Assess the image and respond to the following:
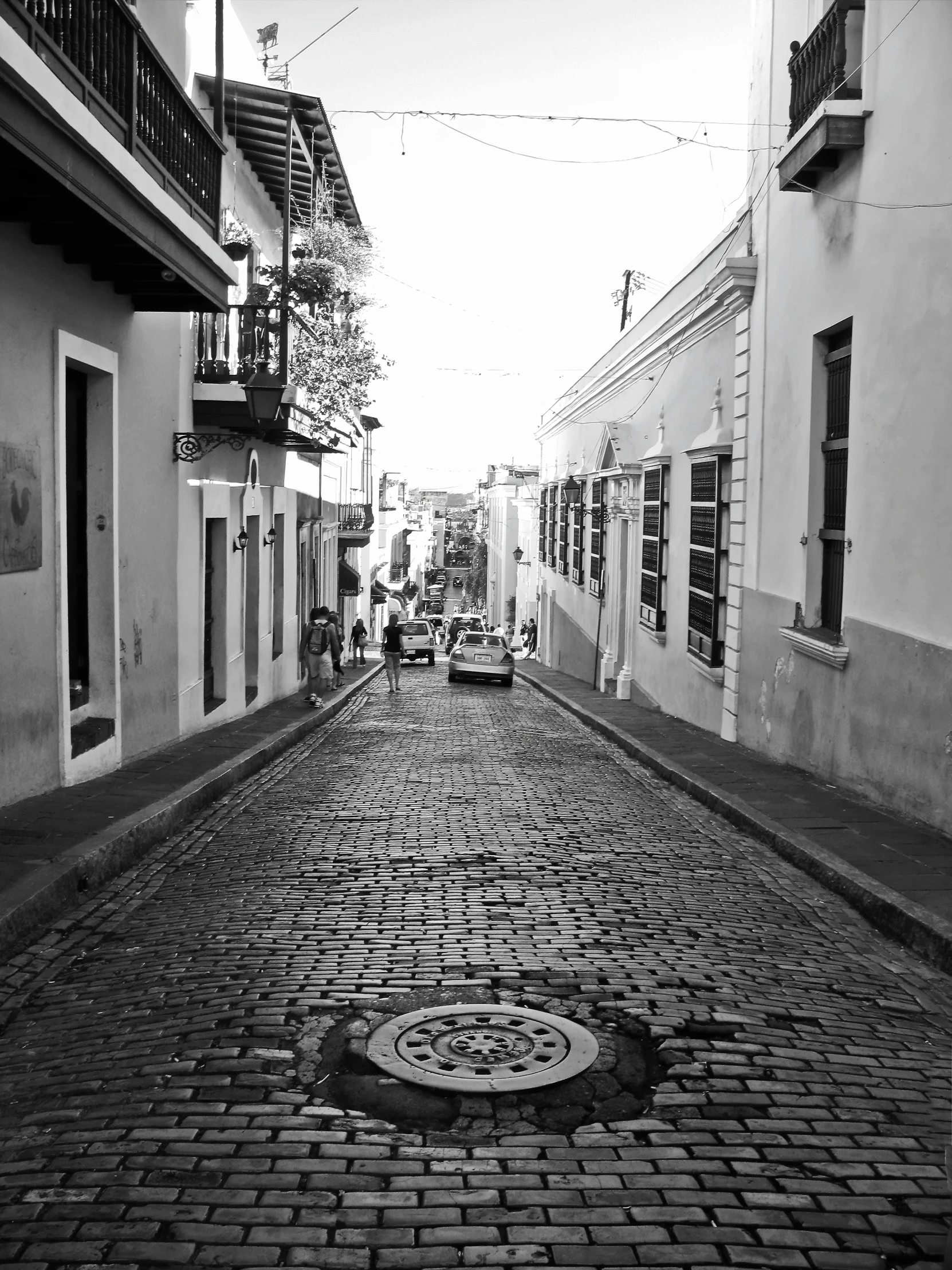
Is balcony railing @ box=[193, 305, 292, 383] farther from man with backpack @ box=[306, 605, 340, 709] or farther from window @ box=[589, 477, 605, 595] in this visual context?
window @ box=[589, 477, 605, 595]

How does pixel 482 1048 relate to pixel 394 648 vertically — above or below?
above

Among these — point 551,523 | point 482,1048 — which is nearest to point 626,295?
point 551,523

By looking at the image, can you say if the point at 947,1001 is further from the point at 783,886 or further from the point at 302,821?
the point at 302,821

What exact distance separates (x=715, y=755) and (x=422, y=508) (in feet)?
338

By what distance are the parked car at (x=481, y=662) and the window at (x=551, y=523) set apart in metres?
6.67

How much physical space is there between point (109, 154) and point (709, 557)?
8.84m

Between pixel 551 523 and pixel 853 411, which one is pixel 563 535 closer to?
pixel 551 523

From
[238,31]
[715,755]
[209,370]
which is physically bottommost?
[715,755]

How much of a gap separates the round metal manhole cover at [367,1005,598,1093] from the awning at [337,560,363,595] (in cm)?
2714

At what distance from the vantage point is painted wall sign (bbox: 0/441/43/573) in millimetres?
7750

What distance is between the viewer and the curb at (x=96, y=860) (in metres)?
5.75

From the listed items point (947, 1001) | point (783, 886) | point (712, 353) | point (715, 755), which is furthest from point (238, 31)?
point (947, 1001)

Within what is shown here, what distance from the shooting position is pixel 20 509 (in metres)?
7.99

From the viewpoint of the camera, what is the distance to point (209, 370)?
43.1ft
